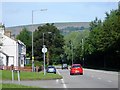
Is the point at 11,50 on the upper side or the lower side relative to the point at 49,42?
lower

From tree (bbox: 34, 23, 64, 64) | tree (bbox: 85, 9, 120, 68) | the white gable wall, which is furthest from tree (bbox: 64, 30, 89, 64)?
the white gable wall

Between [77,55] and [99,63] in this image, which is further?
[77,55]

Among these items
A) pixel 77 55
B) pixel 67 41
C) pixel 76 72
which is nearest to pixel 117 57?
pixel 76 72

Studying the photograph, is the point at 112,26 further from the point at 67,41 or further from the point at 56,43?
the point at 67,41

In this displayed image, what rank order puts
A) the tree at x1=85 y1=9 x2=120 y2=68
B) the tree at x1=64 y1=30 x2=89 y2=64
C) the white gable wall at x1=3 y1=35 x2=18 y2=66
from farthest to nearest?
the tree at x1=64 y1=30 x2=89 y2=64, the white gable wall at x1=3 y1=35 x2=18 y2=66, the tree at x1=85 y1=9 x2=120 y2=68

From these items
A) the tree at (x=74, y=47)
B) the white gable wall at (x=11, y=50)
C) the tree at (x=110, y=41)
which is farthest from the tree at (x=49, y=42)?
the white gable wall at (x=11, y=50)

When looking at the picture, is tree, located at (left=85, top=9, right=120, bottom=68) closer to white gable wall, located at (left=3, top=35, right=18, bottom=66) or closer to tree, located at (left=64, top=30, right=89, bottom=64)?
white gable wall, located at (left=3, top=35, right=18, bottom=66)

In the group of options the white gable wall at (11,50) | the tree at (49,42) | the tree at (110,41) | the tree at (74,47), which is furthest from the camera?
the tree at (74,47)

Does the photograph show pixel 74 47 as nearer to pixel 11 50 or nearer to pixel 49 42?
pixel 49 42

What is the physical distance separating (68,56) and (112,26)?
8428 cm

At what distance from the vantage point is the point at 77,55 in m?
152

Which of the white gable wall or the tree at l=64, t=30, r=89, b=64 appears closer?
the white gable wall

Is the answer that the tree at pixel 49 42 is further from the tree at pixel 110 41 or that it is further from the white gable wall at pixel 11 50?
the white gable wall at pixel 11 50

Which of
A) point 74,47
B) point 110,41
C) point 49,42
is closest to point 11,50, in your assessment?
point 110,41
